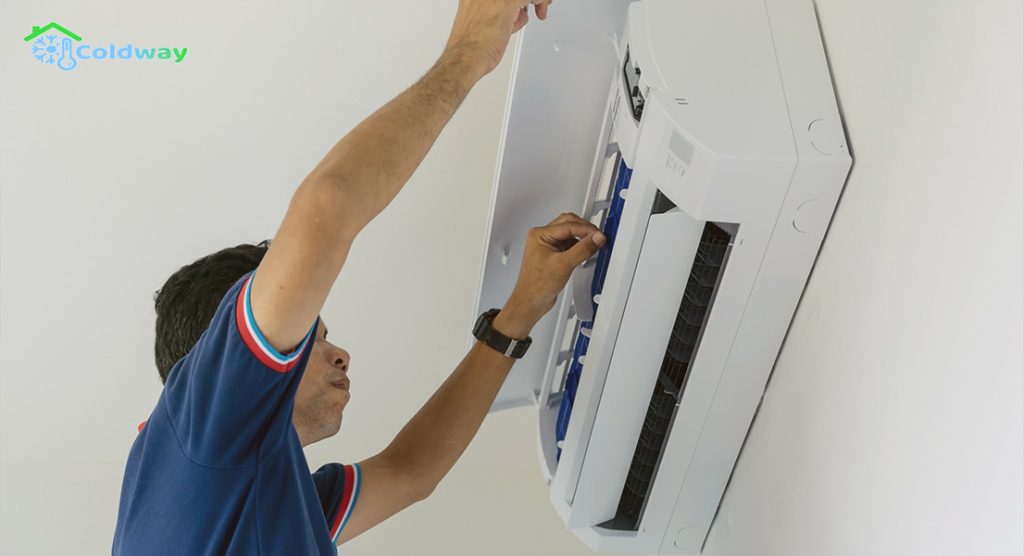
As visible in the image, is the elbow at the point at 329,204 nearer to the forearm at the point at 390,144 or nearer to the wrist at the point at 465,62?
the forearm at the point at 390,144

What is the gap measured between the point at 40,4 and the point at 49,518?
1254mm

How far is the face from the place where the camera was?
1.40 meters

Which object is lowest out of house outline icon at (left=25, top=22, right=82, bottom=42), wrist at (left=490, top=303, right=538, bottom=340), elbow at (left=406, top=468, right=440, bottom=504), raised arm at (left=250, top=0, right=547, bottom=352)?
elbow at (left=406, top=468, right=440, bottom=504)

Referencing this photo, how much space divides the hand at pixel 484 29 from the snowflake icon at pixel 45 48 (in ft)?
3.32

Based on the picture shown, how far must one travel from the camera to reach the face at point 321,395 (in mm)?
1403

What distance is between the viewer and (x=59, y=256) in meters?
2.12

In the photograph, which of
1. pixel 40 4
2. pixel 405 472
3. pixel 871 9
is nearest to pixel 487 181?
pixel 405 472

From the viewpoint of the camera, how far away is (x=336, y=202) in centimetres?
95

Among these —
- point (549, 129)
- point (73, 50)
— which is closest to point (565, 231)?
point (549, 129)

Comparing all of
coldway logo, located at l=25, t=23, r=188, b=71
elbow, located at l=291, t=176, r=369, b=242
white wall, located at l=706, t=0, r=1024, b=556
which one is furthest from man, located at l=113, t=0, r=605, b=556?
coldway logo, located at l=25, t=23, r=188, b=71

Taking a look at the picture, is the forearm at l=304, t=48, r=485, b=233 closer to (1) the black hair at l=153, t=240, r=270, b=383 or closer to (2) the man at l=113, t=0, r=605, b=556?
(2) the man at l=113, t=0, r=605, b=556

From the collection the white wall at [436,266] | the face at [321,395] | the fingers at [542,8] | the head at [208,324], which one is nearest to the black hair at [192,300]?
the head at [208,324]

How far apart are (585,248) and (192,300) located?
1.67ft

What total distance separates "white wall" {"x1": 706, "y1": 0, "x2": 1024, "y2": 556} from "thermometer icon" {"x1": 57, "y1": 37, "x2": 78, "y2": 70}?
4.33 ft
